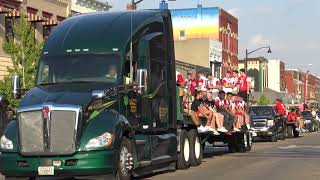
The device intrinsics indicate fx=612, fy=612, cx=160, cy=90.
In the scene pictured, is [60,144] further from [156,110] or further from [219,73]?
[219,73]

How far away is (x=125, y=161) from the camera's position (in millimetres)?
11500

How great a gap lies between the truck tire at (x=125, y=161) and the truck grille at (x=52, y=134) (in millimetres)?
1056

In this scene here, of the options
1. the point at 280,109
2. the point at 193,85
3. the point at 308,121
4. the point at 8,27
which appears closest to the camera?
the point at 193,85

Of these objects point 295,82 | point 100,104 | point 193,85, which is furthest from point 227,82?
point 295,82

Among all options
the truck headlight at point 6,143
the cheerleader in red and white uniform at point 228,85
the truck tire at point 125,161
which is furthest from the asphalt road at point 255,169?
the truck headlight at point 6,143

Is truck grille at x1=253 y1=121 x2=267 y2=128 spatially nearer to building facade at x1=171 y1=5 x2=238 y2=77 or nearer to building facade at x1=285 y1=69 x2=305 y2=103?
building facade at x1=171 y1=5 x2=238 y2=77

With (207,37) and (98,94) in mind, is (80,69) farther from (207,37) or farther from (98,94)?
(207,37)

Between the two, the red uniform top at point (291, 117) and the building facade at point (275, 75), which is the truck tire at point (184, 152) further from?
the building facade at point (275, 75)

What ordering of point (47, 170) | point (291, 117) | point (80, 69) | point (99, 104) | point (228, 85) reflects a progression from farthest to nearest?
point (291, 117) < point (228, 85) < point (80, 69) < point (99, 104) < point (47, 170)

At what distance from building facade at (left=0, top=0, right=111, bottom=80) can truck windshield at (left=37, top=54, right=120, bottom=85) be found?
18.7 m

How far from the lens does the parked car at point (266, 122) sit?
100 ft

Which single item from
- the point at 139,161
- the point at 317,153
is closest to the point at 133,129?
the point at 139,161

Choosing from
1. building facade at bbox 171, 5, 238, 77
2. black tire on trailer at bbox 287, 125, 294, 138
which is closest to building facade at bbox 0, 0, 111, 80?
black tire on trailer at bbox 287, 125, 294, 138

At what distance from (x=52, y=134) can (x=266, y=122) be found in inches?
835
